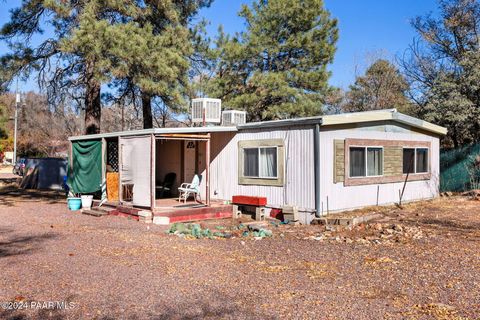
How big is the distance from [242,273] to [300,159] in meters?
5.34

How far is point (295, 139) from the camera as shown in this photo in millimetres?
10898

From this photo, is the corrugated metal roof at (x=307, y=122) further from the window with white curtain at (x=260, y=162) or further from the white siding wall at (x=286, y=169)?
the window with white curtain at (x=260, y=162)

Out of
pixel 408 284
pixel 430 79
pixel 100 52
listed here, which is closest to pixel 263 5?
pixel 430 79

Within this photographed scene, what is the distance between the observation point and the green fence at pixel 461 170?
16266mm

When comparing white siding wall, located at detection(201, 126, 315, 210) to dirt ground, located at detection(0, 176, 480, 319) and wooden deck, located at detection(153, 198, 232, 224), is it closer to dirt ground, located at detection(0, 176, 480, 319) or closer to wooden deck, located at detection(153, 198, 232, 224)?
wooden deck, located at detection(153, 198, 232, 224)

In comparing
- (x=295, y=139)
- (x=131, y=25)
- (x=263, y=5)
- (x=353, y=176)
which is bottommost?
(x=353, y=176)

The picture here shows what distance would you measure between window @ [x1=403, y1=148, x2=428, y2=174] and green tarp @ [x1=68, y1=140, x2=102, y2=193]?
9.25 metres

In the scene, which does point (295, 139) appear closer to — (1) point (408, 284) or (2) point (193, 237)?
(2) point (193, 237)

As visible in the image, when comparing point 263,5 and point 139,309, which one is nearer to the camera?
point 139,309

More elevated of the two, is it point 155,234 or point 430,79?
point 430,79

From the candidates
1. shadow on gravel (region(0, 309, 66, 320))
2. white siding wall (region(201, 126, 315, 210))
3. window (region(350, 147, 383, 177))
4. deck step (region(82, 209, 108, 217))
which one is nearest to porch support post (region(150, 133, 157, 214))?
deck step (region(82, 209, 108, 217))

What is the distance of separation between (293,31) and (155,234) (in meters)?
14.8

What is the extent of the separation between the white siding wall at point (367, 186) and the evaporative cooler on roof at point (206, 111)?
393cm

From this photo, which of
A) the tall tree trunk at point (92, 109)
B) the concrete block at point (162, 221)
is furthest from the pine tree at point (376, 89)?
the concrete block at point (162, 221)
